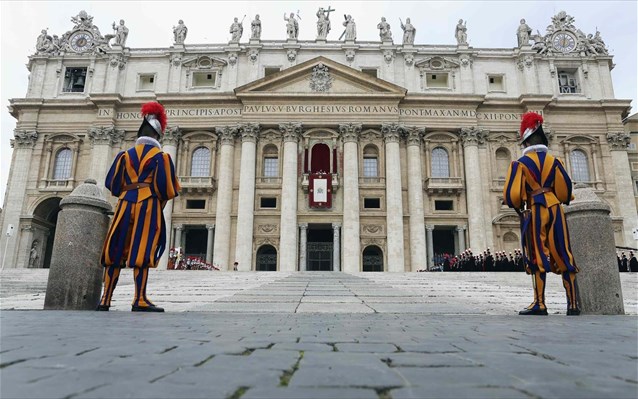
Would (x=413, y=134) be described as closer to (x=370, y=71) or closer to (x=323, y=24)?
(x=370, y=71)

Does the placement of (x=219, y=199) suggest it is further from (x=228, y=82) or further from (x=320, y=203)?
(x=228, y=82)

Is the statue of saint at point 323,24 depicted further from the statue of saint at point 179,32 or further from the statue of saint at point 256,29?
the statue of saint at point 179,32

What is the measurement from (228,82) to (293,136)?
705cm

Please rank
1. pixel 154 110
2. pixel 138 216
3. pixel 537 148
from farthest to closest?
pixel 154 110 < pixel 537 148 < pixel 138 216

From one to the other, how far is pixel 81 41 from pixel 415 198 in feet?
93.7

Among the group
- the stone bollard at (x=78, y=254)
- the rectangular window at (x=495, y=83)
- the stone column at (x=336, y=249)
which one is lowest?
the stone bollard at (x=78, y=254)

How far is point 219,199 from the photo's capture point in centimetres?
3023

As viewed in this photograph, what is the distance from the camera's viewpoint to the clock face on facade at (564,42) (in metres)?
34.4

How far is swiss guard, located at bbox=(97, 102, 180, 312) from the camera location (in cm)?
604

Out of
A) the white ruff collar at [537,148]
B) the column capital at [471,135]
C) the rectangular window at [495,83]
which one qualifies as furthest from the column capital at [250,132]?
the white ruff collar at [537,148]

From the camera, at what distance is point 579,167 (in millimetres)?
31906

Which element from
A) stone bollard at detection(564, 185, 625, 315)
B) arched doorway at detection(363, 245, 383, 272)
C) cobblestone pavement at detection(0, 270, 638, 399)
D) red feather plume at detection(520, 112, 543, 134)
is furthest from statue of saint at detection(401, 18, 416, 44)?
cobblestone pavement at detection(0, 270, 638, 399)

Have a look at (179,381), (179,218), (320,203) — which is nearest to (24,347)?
(179,381)

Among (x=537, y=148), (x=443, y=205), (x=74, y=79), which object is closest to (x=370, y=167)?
(x=443, y=205)
